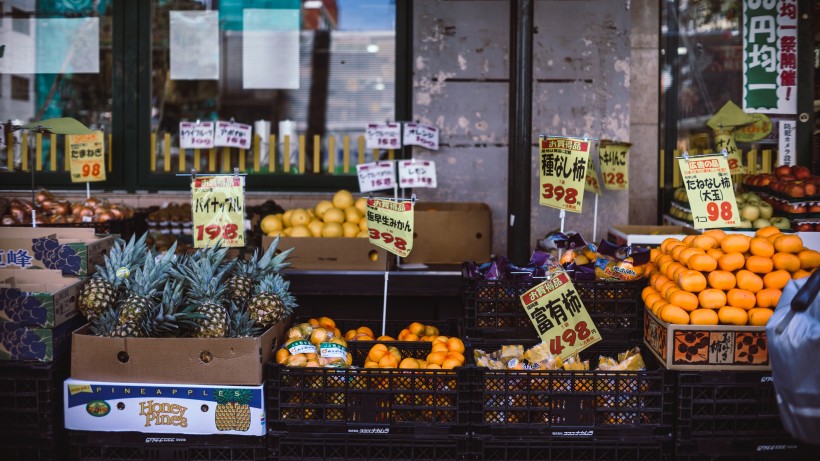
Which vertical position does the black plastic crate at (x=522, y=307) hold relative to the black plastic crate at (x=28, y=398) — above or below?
above

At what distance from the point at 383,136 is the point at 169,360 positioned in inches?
148

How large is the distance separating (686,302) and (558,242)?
0.94 meters

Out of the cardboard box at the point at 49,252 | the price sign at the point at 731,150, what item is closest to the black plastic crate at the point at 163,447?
the cardboard box at the point at 49,252

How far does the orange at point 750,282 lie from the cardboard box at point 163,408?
93.4 inches

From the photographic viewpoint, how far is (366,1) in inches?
300

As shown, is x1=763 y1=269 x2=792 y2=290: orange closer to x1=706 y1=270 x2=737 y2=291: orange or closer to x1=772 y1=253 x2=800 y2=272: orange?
x1=772 y1=253 x2=800 y2=272: orange

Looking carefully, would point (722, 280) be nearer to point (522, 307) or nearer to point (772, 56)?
point (522, 307)

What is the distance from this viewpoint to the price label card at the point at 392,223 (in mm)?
4449

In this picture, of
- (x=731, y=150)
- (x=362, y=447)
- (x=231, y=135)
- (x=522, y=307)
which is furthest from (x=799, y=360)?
(x=231, y=135)

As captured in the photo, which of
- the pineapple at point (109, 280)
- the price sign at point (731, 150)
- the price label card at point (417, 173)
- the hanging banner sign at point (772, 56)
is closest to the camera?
the pineapple at point (109, 280)

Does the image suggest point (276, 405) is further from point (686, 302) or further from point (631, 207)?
point (631, 207)

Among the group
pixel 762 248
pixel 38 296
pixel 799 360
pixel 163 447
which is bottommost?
pixel 163 447

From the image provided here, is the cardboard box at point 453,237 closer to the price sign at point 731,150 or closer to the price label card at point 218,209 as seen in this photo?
the price label card at point 218,209

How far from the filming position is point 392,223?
4496 millimetres
